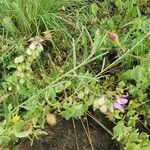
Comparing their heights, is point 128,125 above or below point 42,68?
below

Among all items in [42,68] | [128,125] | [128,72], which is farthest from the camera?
[42,68]

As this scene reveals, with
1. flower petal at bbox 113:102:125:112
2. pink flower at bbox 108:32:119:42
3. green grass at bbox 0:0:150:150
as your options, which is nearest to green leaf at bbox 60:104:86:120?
green grass at bbox 0:0:150:150

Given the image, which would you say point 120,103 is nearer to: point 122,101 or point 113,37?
point 122,101

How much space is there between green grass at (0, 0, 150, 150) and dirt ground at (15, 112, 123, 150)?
0.04 m

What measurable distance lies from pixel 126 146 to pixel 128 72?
0.43 metres

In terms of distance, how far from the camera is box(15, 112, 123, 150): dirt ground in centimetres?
215

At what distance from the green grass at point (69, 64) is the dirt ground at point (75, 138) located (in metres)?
0.04

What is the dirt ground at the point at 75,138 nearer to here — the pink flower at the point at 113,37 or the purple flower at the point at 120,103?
the purple flower at the point at 120,103

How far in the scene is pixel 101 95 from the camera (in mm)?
2281

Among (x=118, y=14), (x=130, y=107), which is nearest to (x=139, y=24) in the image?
(x=118, y=14)

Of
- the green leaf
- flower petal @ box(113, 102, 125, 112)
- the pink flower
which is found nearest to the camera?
the green leaf

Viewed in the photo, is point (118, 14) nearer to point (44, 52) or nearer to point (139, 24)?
point (139, 24)

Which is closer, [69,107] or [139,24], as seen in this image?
[69,107]

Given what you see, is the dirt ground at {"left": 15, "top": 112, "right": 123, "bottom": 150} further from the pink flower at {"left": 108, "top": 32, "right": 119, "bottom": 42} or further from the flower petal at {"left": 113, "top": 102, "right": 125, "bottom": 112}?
the pink flower at {"left": 108, "top": 32, "right": 119, "bottom": 42}
